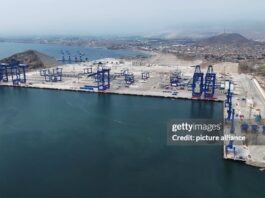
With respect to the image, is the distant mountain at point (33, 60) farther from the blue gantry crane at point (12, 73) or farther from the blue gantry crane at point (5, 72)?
the blue gantry crane at point (12, 73)

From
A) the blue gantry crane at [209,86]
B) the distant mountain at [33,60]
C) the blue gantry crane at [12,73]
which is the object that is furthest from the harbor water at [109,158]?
the distant mountain at [33,60]

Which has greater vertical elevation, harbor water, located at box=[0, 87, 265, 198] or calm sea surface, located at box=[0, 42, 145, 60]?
calm sea surface, located at box=[0, 42, 145, 60]

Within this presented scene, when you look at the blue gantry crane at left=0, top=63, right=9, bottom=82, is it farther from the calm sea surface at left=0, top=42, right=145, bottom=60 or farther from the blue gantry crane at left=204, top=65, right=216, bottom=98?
the calm sea surface at left=0, top=42, right=145, bottom=60

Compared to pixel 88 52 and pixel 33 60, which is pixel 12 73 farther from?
pixel 88 52

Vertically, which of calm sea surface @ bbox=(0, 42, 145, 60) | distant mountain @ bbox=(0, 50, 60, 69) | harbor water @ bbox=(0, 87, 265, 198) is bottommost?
harbor water @ bbox=(0, 87, 265, 198)

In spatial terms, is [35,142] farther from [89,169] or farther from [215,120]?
[215,120]

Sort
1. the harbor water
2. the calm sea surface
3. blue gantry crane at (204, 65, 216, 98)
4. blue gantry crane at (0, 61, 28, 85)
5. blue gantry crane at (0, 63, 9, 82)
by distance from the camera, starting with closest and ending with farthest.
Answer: the harbor water → blue gantry crane at (204, 65, 216, 98) → blue gantry crane at (0, 61, 28, 85) → blue gantry crane at (0, 63, 9, 82) → the calm sea surface

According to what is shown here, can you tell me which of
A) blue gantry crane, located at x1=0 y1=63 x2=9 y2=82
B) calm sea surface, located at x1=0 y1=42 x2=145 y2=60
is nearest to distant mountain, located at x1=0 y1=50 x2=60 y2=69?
blue gantry crane, located at x1=0 y1=63 x2=9 y2=82

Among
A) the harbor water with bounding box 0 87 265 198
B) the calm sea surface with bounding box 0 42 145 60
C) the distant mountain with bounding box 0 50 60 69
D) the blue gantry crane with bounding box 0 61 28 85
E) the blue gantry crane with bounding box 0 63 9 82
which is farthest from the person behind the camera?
the calm sea surface with bounding box 0 42 145 60

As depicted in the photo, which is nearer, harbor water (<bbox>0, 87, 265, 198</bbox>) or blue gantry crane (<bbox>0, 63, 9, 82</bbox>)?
harbor water (<bbox>0, 87, 265, 198</bbox>)

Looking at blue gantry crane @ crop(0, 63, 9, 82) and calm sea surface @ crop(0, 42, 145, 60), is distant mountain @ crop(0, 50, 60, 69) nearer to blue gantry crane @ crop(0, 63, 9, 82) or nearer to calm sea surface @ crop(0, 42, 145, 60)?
blue gantry crane @ crop(0, 63, 9, 82)

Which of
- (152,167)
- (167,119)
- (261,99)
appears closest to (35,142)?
(152,167)

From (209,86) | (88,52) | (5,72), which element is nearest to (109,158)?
(209,86)
